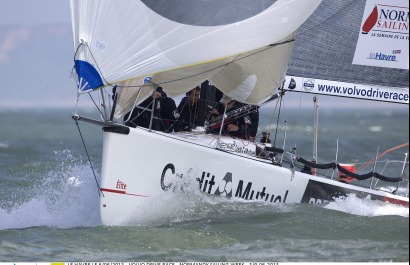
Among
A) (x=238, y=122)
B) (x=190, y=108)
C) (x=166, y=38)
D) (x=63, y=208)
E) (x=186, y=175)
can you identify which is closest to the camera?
(x=166, y=38)

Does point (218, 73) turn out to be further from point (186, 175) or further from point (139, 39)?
point (139, 39)

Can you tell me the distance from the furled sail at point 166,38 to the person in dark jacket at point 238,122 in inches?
43.8

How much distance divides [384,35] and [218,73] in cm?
245

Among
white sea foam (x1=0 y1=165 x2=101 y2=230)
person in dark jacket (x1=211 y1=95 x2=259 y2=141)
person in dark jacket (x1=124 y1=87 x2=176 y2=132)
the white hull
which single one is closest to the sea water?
white sea foam (x1=0 y1=165 x2=101 y2=230)

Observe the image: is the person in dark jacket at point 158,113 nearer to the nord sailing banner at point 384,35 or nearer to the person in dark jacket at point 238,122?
the person in dark jacket at point 238,122

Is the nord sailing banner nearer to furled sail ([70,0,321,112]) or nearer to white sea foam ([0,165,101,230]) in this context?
furled sail ([70,0,321,112])

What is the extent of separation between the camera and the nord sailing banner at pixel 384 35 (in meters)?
12.2

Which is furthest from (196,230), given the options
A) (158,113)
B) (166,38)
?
(166,38)

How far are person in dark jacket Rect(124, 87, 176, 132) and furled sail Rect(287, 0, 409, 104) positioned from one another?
192 cm

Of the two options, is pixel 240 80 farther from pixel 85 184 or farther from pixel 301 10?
pixel 85 184

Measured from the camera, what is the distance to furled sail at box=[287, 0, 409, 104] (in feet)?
40.3

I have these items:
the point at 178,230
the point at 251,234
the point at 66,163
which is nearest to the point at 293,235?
the point at 251,234

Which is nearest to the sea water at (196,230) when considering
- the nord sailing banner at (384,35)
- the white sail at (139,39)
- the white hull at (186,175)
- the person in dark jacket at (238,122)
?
the white hull at (186,175)

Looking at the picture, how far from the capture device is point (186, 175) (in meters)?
10.7
